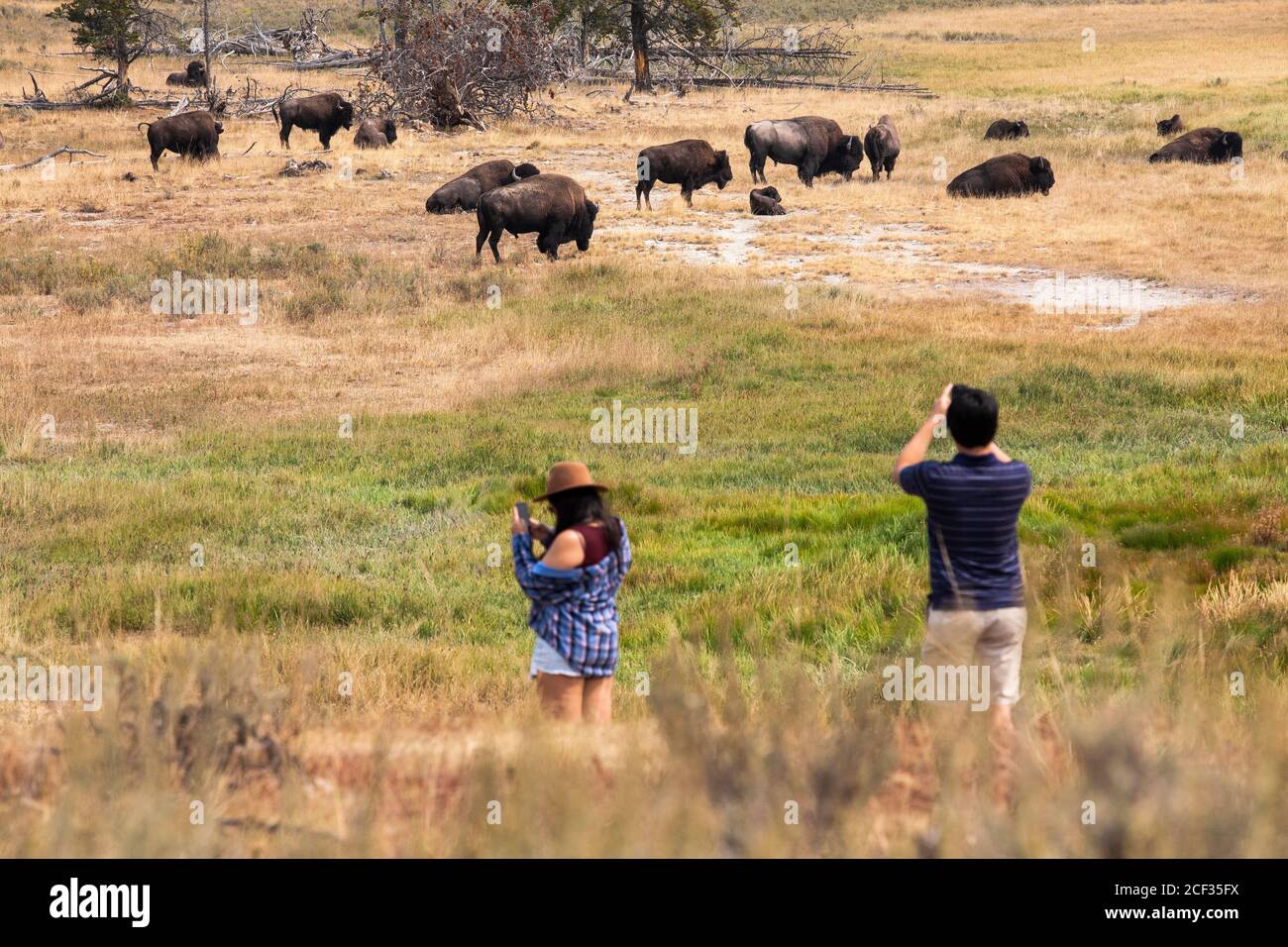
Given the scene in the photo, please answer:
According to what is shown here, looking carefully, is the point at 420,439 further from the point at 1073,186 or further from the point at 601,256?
the point at 1073,186

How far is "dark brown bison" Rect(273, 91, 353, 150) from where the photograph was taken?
3741 cm

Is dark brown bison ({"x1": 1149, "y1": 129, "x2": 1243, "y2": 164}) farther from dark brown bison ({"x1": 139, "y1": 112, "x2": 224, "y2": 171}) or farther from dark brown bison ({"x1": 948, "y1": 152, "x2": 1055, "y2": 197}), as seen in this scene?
dark brown bison ({"x1": 139, "y1": 112, "x2": 224, "y2": 171})

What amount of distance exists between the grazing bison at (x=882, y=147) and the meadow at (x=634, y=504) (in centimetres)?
126

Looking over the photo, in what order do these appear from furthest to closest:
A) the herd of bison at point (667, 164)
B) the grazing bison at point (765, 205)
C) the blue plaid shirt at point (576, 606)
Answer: the grazing bison at point (765, 205) → the herd of bison at point (667, 164) → the blue plaid shirt at point (576, 606)

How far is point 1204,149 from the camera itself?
32.9 meters

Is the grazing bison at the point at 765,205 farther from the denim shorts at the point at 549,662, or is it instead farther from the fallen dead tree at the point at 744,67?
the fallen dead tree at the point at 744,67

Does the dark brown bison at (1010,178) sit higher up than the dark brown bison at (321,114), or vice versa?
the dark brown bison at (321,114)

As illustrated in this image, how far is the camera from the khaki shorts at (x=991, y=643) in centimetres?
541

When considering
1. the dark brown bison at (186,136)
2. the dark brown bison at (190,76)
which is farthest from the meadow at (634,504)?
the dark brown bison at (190,76)

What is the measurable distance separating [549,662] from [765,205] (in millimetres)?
23303

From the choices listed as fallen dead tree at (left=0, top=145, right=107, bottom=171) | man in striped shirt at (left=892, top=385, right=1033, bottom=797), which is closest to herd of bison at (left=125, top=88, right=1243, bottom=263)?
fallen dead tree at (left=0, top=145, right=107, bottom=171)

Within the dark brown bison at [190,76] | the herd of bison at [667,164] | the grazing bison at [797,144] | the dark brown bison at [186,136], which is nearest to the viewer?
the herd of bison at [667,164]

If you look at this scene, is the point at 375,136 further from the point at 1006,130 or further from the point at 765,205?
the point at 1006,130
